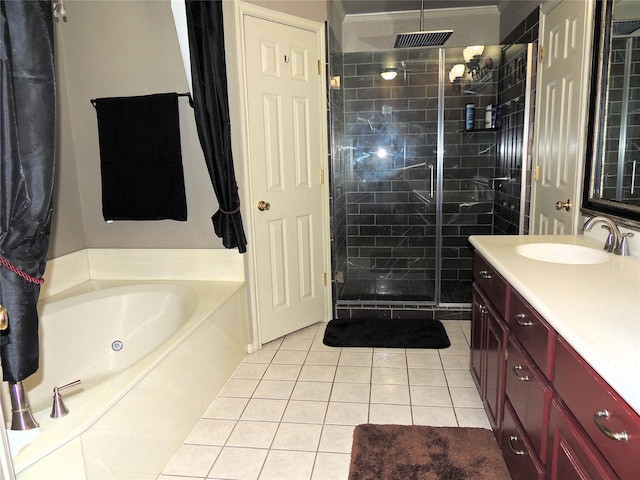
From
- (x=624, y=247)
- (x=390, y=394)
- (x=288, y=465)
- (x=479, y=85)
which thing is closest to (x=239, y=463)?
(x=288, y=465)

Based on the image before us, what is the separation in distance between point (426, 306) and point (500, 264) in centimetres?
187

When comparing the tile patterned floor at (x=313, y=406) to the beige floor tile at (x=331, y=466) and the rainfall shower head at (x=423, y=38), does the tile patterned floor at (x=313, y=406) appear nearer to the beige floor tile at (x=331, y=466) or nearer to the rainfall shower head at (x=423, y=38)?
the beige floor tile at (x=331, y=466)

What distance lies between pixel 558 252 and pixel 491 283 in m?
0.37

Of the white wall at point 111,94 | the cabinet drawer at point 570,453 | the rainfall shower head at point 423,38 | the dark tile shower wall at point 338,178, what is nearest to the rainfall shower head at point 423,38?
the rainfall shower head at point 423,38

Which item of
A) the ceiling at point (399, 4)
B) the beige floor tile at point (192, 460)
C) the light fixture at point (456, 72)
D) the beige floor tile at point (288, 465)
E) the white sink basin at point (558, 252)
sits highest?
the ceiling at point (399, 4)

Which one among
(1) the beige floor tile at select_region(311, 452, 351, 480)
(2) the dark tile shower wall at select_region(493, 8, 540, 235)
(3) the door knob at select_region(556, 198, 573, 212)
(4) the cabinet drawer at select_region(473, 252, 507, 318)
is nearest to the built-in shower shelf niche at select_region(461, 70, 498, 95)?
(2) the dark tile shower wall at select_region(493, 8, 540, 235)

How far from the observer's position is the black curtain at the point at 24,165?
3.45 ft

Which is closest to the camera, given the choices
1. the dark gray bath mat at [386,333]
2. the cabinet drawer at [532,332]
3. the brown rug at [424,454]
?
the cabinet drawer at [532,332]

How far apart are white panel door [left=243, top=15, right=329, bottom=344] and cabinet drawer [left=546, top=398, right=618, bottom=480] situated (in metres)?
2.06

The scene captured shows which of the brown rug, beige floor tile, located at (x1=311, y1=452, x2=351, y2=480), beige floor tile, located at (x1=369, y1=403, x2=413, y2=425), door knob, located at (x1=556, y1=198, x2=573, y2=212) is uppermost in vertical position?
door knob, located at (x1=556, y1=198, x2=573, y2=212)

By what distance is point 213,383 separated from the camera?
8.10ft

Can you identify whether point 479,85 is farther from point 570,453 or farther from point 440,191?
point 570,453

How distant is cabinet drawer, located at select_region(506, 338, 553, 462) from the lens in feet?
4.38

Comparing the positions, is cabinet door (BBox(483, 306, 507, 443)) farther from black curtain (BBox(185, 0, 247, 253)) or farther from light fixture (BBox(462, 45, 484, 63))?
light fixture (BBox(462, 45, 484, 63))
